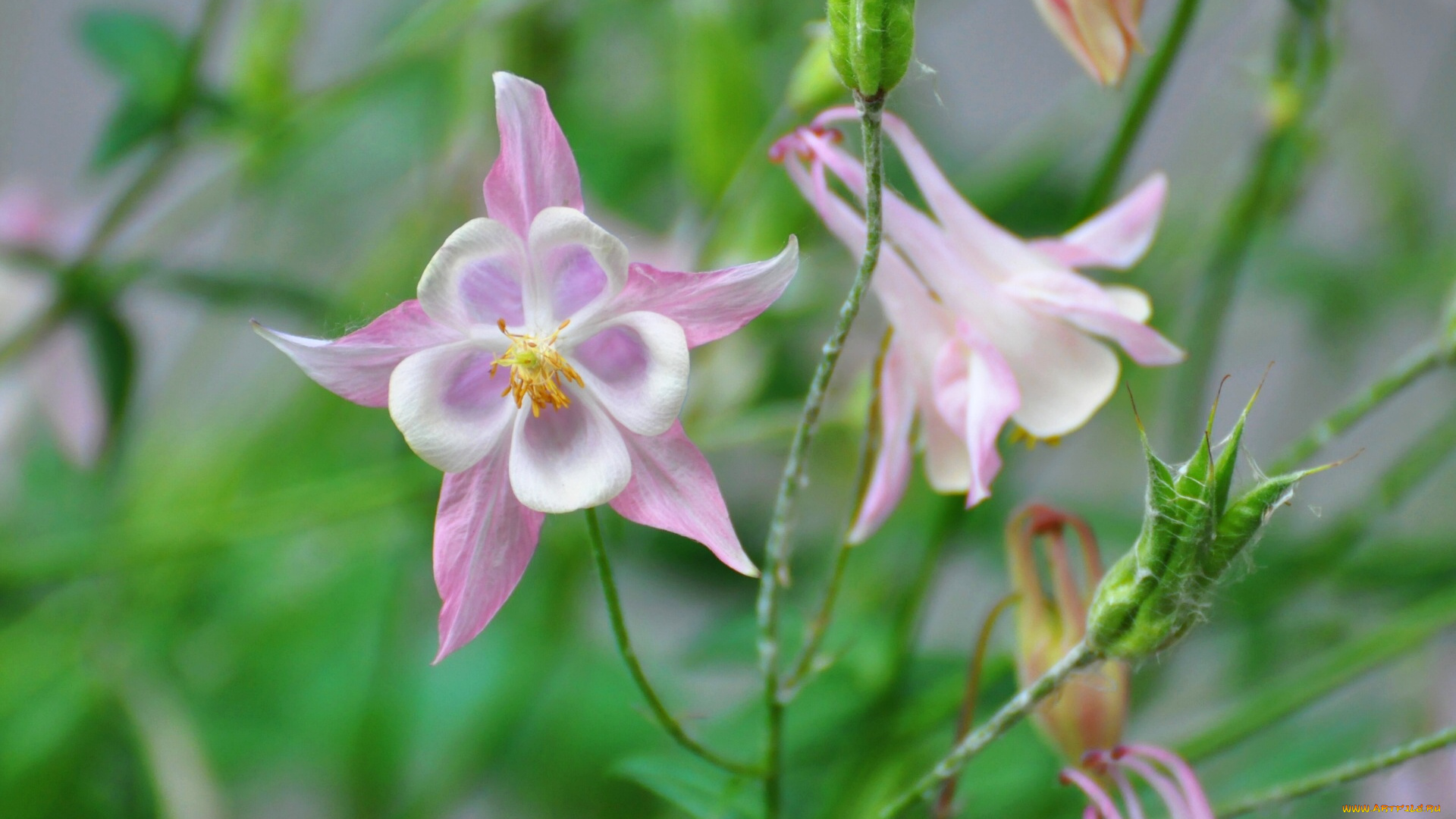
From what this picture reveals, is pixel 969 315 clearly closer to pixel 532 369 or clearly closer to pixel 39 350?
pixel 532 369

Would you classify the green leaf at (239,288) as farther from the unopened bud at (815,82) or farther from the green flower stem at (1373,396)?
the green flower stem at (1373,396)

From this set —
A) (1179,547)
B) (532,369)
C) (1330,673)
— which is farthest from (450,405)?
(1330,673)

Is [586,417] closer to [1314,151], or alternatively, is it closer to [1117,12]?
[1117,12]

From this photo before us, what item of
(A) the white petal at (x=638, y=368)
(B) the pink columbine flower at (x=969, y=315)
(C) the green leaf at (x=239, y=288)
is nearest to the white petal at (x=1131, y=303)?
(B) the pink columbine flower at (x=969, y=315)

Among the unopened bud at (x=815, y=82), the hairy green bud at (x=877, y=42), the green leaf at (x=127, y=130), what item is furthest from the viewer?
the green leaf at (x=127, y=130)

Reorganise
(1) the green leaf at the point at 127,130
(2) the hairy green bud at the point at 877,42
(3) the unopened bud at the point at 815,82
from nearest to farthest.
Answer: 1. (2) the hairy green bud at the point at 877,42
2. (3) the unopened bud at the point at 815,82
3. (1) the green leaf at the point at 127,130

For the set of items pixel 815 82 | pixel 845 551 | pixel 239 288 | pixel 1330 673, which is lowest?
pixel 1330 673
